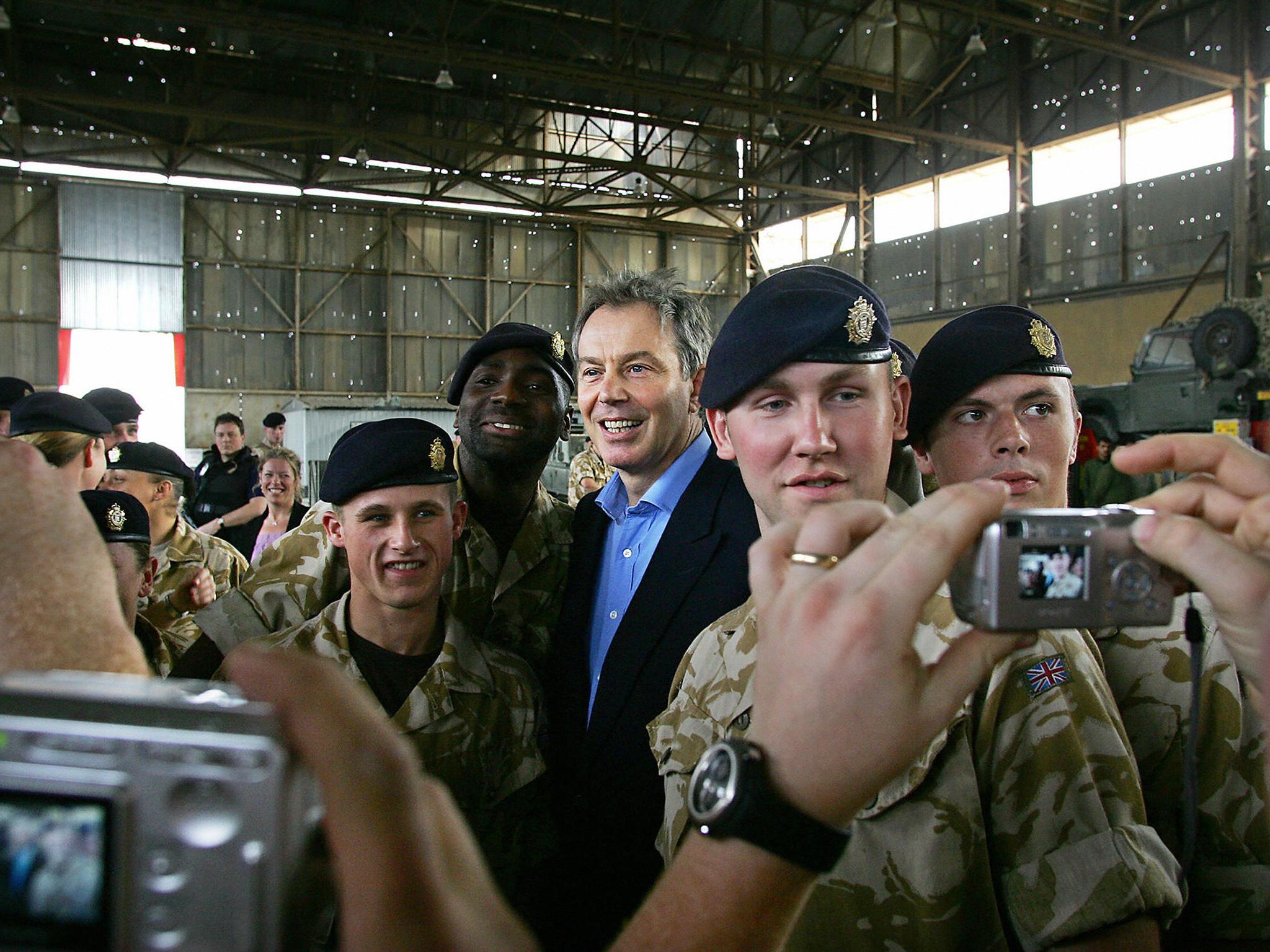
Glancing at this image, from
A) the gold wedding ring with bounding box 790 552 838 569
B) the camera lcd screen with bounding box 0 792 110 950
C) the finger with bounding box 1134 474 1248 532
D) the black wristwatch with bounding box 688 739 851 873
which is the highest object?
the finger with bounding box 1134 474 1248 532

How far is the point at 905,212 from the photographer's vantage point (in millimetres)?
17484

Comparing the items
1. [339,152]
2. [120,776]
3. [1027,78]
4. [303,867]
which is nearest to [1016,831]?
[303,867]

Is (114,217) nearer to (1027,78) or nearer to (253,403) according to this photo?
(253,403)

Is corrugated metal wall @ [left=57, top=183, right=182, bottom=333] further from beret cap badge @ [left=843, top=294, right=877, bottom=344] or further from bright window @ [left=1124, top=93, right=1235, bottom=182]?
beret cap badge @ [left=843, top=294, right=877, bottom=344]

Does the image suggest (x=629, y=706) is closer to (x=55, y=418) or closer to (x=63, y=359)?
(x=55, y=418)

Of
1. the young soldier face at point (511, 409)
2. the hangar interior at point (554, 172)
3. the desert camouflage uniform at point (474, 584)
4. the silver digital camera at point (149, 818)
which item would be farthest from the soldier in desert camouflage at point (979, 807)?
the hangar interior at point (554, 172)

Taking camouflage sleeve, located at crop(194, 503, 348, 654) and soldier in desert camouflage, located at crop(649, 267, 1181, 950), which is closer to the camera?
soldier in desert camouflage, located at crop(649, 267, 1181, 950)

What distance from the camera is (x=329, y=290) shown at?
59.6ft

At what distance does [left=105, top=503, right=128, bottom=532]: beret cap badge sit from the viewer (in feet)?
9.41

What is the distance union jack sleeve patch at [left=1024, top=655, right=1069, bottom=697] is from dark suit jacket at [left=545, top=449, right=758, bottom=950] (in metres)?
1.01

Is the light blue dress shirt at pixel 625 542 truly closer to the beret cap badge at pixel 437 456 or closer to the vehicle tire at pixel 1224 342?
the beret cap badge at pixel 437 456

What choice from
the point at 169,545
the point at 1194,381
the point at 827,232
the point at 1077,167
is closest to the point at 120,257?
the point at 827,232

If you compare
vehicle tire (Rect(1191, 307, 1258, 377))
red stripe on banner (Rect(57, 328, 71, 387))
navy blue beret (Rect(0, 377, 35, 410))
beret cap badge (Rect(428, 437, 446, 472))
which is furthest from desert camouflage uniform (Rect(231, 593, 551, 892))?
red stripe on banner (Rect(57, 328, 71, 387))

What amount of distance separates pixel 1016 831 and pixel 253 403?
706 inches
